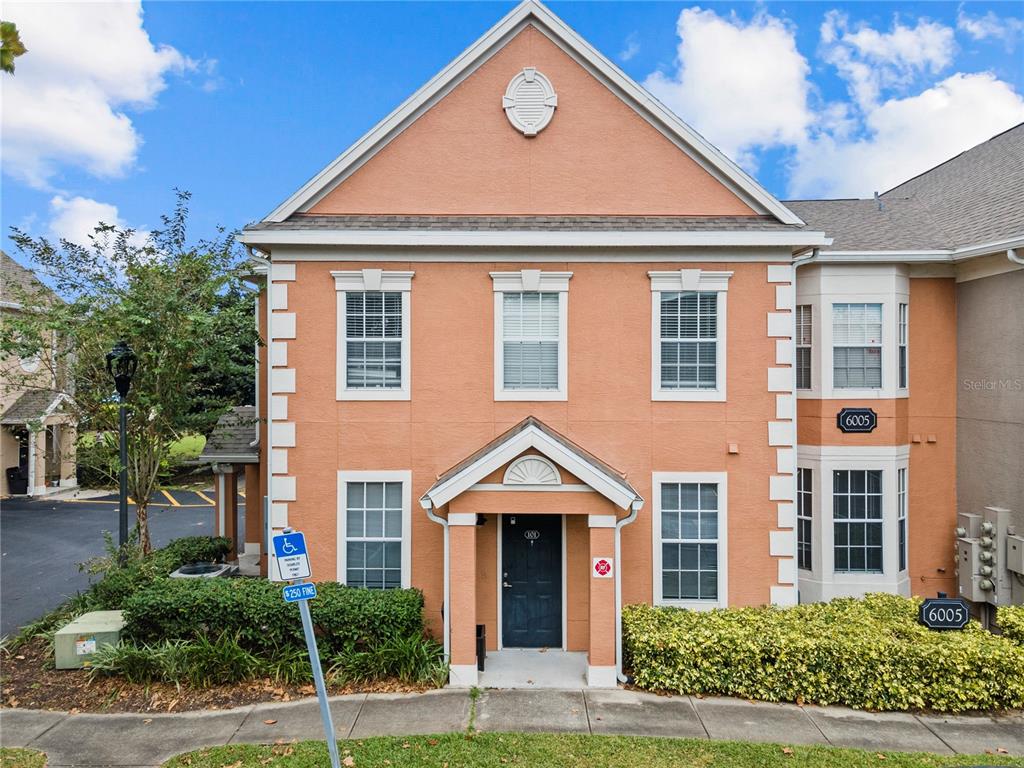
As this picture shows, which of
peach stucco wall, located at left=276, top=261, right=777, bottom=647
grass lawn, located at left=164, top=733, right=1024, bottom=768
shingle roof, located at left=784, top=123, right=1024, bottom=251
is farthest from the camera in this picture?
shingle roof, located at left=784, top=123, right=1024, bottom=251

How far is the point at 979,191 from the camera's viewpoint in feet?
41.6

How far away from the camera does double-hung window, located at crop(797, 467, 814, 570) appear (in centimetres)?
1115

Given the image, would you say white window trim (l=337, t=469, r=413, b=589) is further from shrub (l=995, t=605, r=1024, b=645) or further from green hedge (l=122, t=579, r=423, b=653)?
shrub (l=995, t=605, r=1024, b=645)

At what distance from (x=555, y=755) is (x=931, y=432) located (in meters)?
9.42

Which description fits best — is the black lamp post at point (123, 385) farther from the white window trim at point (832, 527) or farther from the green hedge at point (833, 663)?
the white window trim at point (832, 527)

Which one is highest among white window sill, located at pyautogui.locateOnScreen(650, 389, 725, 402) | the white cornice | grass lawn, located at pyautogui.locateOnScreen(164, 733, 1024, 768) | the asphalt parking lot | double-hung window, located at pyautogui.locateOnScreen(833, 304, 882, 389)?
the white cornice

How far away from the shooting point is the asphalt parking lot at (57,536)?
13227 mm

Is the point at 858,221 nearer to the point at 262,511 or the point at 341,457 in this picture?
the point at 341,457

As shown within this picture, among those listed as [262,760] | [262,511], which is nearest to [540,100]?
[262,511]

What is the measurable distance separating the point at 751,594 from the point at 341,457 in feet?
23.6

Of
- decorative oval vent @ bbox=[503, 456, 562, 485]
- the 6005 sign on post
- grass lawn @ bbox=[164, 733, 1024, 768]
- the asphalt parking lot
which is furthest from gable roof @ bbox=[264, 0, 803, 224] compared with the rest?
the asphalt parking lot

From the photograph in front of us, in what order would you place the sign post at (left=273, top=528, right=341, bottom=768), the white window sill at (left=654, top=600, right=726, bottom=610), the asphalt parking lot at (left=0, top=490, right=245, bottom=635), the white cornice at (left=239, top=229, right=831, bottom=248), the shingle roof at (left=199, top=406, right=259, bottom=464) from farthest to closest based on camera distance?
the asphalt parking lot at (left=0, top=490, right=245, bottom=635) < the shingle roof at (left=199, top=406, right=259, bottom=464) < the white window sill at (left=654, top=600, right=726, bottom=610) < the white cornice at (left=239, top=229, right=831, bottom=248) < the sign post at (left=273, top=528, right=341, bottom=768)

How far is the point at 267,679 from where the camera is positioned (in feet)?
28.6

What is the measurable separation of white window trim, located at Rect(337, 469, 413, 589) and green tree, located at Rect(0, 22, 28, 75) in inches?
284
